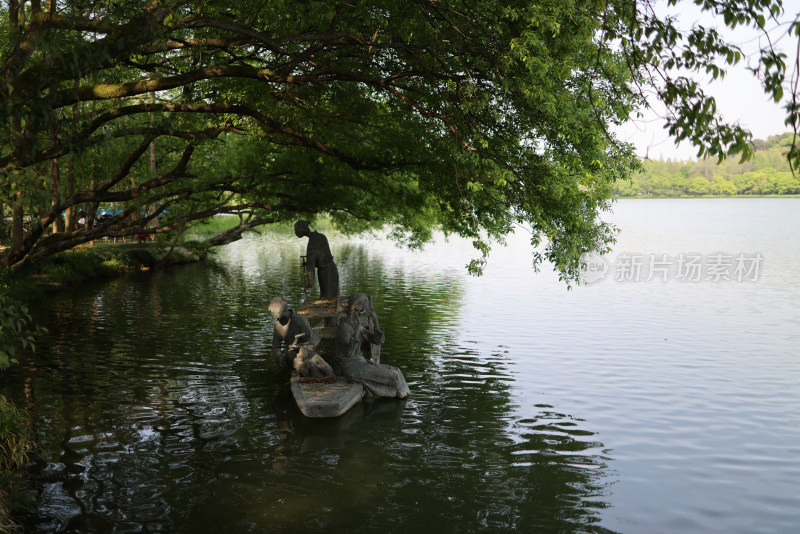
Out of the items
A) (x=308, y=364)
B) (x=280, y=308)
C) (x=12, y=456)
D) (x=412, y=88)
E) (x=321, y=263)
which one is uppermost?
(x=412, y=88)

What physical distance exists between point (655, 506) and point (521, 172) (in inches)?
346

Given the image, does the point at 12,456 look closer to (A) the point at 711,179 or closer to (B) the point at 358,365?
(B) the point at 358,365

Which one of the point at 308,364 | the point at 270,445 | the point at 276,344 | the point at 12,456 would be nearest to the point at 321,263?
the point at 276,344

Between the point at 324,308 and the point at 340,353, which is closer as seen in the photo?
the point at 340,353

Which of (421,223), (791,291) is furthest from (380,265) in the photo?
(791,291)

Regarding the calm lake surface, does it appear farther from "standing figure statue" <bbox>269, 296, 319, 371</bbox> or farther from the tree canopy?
the tree canopy

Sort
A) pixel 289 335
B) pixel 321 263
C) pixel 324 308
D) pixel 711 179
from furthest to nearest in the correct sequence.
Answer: pixel 711 179
pixel 321 263
pixel 324 308
pixel 289 335

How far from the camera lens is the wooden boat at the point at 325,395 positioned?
12844 mm

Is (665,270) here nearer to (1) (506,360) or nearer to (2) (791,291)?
(2) (791,291)

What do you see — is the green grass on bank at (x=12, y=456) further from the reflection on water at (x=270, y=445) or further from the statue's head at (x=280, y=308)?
the statue's head at (x=280, y=308)

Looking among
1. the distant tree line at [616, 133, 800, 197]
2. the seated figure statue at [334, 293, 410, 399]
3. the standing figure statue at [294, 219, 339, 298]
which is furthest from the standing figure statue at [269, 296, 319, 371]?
the distant tree line at [616, 133, 800, 197]

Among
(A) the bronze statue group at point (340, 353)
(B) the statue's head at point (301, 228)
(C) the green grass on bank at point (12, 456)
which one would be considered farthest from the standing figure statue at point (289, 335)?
(C) the green grass on bank at point (12, 456)

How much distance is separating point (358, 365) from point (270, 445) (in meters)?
3.16

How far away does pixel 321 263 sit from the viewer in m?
18.6
